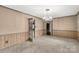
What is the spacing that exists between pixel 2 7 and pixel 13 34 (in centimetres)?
197

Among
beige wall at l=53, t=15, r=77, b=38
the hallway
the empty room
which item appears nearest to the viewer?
the hallway

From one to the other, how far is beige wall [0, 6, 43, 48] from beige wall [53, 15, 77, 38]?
478cm

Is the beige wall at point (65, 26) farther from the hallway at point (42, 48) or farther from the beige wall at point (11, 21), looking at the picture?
the beige wall at point (11, 21)

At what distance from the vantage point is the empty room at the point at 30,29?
180 inches

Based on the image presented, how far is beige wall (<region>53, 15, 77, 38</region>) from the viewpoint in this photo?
327 inches

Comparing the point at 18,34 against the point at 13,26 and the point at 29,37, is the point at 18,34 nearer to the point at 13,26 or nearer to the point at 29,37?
the point at 13,26

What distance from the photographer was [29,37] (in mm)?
7574

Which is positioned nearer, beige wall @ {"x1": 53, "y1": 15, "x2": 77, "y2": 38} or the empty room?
the empty room

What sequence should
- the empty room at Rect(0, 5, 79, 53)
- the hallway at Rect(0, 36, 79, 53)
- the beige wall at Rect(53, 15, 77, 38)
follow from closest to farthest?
the hallway at Rect(0, 36, 79, 53), the empty room at Rect(0, 5, 79, 53), the beige wall at Rect(53, 15, 77, 38)

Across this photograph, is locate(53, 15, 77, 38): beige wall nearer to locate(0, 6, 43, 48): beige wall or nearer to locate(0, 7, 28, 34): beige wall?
locate(0, 6, 43, 48): beige wall

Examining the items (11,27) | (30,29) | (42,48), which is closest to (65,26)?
(30,29)

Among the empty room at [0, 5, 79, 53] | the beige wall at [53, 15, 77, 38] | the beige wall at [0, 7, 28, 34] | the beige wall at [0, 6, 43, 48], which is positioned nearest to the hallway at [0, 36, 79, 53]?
the empty room at [0, 5, 79, 53]

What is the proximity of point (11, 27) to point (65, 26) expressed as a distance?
20.9 ft

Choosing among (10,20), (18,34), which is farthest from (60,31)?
(10,20)
